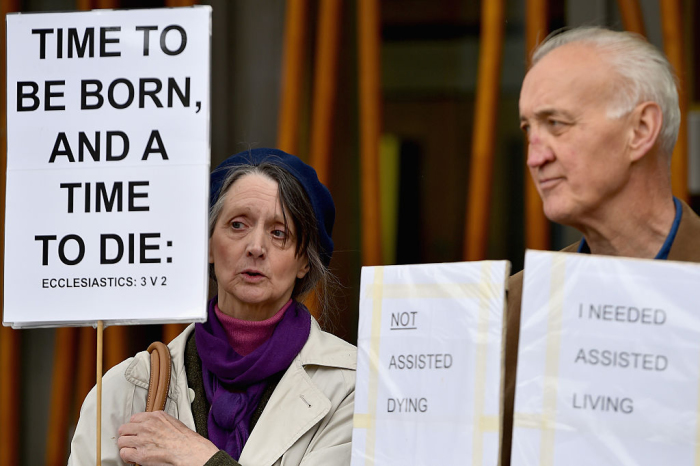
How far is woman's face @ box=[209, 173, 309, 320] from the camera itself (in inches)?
101

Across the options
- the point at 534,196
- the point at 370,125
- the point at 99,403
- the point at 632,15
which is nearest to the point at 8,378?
the point at 370,125

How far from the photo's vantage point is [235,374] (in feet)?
8.14

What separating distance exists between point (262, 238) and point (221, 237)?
119 millimetres

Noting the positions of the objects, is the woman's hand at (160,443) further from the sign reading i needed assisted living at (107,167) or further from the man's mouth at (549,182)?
the man's mouth at (549,182)

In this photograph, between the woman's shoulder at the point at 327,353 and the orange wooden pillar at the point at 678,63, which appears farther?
the orange wooden pillar at the point at 678,63

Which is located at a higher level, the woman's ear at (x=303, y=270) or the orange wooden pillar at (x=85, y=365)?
the woman's ear at (x=303, y=270)

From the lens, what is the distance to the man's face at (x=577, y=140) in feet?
6.69

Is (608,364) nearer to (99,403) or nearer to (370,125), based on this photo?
(99,403)

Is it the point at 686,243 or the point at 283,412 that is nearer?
the point at 686,243

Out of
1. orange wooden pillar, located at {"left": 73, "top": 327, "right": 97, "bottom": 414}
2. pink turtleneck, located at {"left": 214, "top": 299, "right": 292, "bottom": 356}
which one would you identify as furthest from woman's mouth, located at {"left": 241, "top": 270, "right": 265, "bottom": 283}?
orange wooden pillar, located at {"left": 73, "top": 327, "right": 97, "bottom": 414}

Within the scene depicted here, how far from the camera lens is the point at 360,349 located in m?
1.99

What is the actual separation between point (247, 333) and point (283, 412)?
0.27 m

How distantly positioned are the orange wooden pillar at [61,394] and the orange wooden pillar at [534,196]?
2.14 metres

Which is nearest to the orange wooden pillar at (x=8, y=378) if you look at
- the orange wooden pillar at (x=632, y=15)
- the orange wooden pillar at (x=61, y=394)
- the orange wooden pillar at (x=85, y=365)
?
the orange wooden pillar at (x=61, y=394)
